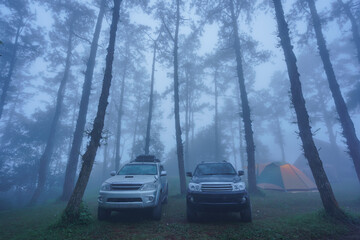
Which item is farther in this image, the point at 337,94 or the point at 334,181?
the point at 334,181

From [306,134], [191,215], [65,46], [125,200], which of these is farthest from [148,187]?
[65,46]

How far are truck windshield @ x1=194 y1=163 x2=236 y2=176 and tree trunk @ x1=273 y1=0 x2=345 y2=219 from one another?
10.3 ft

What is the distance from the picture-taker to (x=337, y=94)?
11422 millimetres

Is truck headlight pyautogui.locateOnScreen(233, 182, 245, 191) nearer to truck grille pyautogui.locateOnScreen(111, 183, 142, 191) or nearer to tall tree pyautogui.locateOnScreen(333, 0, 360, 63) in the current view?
truck grille pyautogui.locateOnScreen(111, 183, 142, 191)

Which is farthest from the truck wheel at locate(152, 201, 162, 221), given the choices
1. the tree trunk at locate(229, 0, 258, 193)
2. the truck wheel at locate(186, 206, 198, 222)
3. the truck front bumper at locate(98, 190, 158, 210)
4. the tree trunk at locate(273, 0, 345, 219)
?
the tree trunk at locate(229, 0, 258, 193)

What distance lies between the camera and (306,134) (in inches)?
294

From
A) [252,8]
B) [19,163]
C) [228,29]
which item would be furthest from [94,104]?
[252,8]

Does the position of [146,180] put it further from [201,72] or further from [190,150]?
[190,150]

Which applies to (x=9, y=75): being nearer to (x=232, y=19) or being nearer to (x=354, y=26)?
(x=232, y=19)

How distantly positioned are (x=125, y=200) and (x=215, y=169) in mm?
4084

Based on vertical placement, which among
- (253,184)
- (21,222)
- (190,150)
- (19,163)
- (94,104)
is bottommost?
(21,222)

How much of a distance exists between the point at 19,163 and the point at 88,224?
69.7ft

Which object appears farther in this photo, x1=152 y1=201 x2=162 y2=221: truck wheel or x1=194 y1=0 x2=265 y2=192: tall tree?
x1=194 y1=0 x2=265 y2=192: tall tree

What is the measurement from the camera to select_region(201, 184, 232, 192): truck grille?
6.30m
